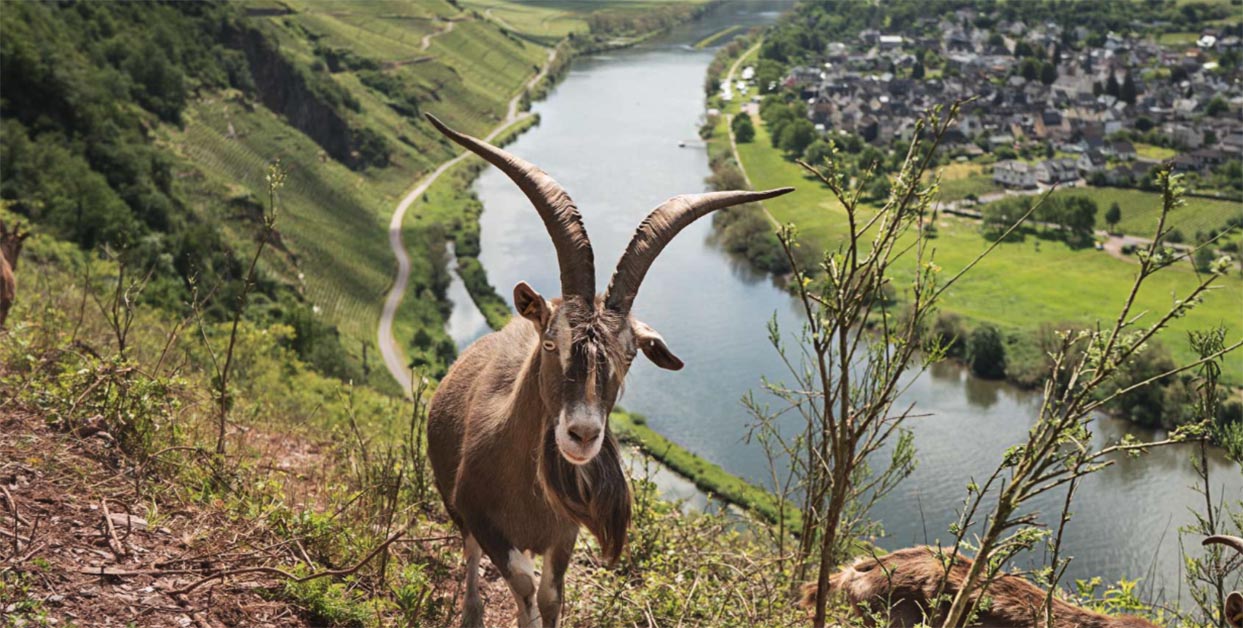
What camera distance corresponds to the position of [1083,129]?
245 ft

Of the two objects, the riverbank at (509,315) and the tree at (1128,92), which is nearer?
the riverbank at (509,315)

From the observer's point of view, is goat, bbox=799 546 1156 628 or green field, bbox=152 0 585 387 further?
green field, bbox=152 0 585 387

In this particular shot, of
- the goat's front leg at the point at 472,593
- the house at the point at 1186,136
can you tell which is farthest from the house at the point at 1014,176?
the goat's front leg at the point at 472,593

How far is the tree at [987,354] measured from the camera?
37375mm

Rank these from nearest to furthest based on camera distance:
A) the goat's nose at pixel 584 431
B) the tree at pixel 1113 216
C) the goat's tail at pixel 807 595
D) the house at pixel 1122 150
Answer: the goat's nose at pixel 584 431 < the goat's tail at pixel 807 595 < the tree at pixel 1113 216 < the house at pixel 1122 150

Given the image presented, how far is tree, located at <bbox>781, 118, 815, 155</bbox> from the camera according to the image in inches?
2537

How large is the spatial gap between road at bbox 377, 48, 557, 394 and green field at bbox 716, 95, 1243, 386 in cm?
1732

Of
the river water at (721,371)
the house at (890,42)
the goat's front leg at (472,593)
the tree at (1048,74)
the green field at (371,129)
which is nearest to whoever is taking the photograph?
the goat's front leg at (472,593)

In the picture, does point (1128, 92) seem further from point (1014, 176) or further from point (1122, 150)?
point (1014, 176)

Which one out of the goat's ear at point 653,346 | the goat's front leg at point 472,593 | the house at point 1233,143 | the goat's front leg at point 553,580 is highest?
the goat's ear at point 653,346

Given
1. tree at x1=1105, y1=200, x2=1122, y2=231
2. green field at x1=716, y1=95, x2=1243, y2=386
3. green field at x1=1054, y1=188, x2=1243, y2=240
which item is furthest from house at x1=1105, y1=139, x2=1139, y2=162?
tree at x1=1105, y1=200, x2=1122, y2=231

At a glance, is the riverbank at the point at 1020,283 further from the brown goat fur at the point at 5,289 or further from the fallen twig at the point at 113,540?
the fallen twig at the point at 113,540

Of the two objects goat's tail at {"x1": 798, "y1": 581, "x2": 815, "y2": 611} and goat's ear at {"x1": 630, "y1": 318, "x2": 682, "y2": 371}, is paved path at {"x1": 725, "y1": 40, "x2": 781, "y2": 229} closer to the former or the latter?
goat's tail at {"x1": 798, "y1": 581, "x2": 815, "y2": 611}

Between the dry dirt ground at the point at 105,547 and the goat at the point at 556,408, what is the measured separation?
2.80 feet
